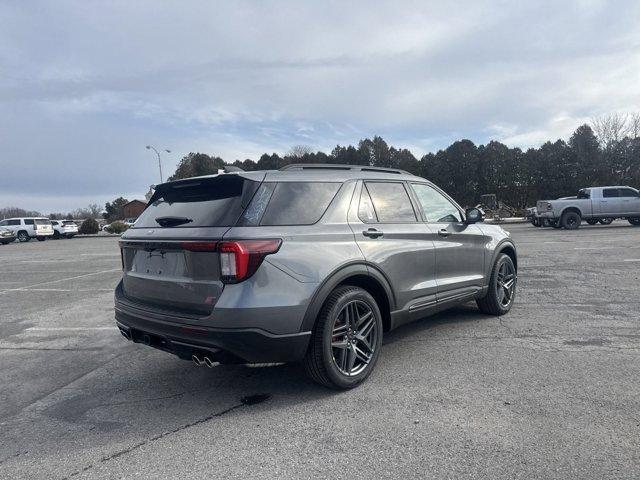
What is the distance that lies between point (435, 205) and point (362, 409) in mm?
2524

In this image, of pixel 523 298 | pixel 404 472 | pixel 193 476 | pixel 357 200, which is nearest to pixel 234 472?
pixel 193 476

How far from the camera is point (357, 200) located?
3994mm

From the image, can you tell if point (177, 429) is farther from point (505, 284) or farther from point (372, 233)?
point (505, 284)

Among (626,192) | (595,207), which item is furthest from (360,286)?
(626,192)

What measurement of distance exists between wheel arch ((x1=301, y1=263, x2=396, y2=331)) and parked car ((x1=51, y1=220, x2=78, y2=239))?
3845 centimetres

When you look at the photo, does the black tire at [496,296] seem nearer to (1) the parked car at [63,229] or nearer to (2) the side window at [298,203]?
(2) the side window at [298,203]

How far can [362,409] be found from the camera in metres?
3.30

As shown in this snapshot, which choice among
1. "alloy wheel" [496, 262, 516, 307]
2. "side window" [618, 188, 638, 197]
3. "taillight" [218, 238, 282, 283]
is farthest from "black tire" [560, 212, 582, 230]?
"taillight" [218, 238, 282, 283]

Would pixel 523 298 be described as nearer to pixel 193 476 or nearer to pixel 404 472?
pixel 404 472

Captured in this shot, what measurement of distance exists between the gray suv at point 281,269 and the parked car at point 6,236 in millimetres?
33919

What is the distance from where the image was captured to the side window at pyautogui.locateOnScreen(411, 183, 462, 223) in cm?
478

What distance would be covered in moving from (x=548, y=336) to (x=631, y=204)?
2115 centimetres

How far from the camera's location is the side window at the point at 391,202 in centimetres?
418

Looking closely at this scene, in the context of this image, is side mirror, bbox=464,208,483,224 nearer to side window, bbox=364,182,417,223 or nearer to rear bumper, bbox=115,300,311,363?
side window, bbox=364,182,417,223
